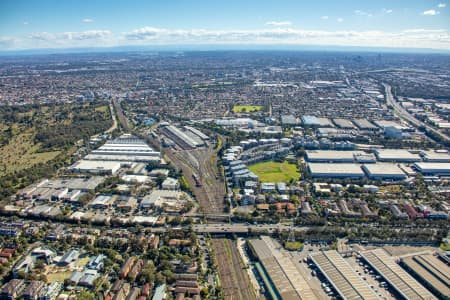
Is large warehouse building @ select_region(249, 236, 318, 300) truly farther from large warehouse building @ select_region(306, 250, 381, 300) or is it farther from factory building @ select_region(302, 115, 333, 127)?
factory building @ select_region(302, 115, 333, 127)

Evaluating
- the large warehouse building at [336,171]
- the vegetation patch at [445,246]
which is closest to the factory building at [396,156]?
the large warehouse building at [336,171]

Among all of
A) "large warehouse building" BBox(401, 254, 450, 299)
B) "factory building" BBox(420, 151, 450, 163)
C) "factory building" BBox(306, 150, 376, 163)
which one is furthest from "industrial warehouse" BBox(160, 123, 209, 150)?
"large warehouse building" BBox(401, 254, 450, 299)

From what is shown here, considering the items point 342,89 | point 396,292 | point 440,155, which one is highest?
point 342,89

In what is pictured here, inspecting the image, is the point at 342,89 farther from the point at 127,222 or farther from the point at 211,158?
the point at 127,222

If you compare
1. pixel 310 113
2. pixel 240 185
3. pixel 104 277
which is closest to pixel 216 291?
pixel 104 277

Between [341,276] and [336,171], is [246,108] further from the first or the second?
[341,276]

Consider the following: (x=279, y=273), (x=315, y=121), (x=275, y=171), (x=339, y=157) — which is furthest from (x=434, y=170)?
(x=279, y=273)
